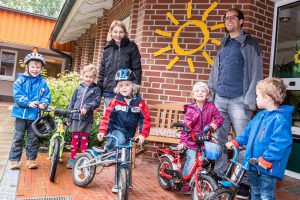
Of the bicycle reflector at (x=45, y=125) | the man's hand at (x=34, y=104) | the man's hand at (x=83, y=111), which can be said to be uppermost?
the man's hand at (x=34, y=104)

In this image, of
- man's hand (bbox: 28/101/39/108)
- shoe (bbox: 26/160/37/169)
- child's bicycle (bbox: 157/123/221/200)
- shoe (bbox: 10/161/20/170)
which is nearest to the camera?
child's bicycle (bbox: 157/123/221/200)

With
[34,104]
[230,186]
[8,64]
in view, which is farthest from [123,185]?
[8,64]

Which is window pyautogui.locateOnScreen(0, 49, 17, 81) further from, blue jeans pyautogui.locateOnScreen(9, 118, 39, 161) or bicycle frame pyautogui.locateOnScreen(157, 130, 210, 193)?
bicycle frame pyautogui.locateOnScreen(157, 130, 210, 193)

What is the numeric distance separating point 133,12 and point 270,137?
437cm

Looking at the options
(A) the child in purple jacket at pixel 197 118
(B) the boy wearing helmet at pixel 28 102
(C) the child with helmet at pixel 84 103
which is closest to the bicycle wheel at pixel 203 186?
(A) the child in purple jacket at pixel 197 118

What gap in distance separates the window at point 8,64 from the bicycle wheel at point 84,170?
15596mm

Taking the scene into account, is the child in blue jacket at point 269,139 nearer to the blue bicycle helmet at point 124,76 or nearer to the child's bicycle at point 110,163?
the child's bicycle at point 110,163

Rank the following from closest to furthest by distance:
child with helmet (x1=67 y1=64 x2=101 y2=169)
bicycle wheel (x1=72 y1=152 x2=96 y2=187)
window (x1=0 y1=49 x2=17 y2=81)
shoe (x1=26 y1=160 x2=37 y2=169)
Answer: bicycle wheel (x1=72 y1=152 x2=96 y2=187), shoe (x1=26 y1=160 x2=37 y2=169), child with helmet (x1=67 y1=64 x2=101 y2=169), window (x1=0 y1=49 x2=17 y2=81)

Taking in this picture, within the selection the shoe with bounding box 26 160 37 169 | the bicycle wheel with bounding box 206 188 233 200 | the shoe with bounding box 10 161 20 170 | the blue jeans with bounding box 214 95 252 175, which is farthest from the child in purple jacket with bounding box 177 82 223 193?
the shoe with bounding box 10 161 20 170

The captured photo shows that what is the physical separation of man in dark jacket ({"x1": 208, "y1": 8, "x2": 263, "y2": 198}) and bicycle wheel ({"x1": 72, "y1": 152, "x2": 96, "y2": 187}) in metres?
1.53

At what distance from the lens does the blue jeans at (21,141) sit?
13.1 ft

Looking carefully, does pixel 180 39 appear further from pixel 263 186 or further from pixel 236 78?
pixel 263 186

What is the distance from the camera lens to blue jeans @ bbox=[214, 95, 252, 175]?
3.56m

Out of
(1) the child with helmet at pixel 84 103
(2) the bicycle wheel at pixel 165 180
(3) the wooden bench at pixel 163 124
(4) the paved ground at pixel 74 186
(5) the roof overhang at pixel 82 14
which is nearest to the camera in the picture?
(4) the paved ground at pixel 74 186
